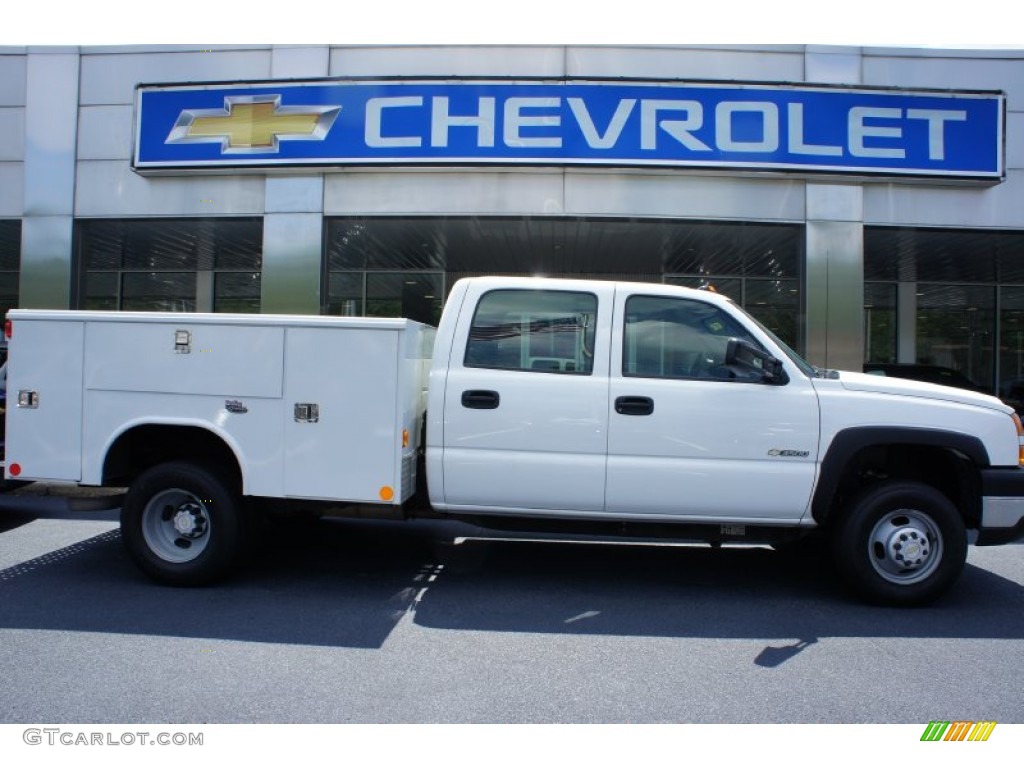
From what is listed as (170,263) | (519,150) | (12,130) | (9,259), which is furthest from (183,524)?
(9,259)

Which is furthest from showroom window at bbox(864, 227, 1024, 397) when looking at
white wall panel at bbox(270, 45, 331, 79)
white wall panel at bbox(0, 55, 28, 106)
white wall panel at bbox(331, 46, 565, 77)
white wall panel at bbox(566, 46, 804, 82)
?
white wall panel at bbox(0, 55, 28, 106)

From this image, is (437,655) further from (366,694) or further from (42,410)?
(42,410)

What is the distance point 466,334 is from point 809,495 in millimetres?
2483

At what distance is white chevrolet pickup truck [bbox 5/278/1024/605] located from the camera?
4773 millimetres

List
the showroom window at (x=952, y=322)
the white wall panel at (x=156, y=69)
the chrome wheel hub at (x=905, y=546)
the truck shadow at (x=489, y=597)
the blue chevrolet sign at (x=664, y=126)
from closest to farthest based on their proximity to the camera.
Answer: the truck shadow at (x=489, y=597) → the chrome wheel hub at (x=905, y=546) → the blue chevrolet sign at (x=664, y=126) → the white wall panel at (x=156, y=69) → the showroom window at (x=952, y=322)

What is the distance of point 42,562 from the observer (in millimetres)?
5758

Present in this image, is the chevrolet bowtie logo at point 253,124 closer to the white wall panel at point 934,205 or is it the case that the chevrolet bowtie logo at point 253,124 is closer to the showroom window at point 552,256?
the showroom window at point 552,256

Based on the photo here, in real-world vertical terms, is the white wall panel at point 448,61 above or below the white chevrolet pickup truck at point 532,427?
above

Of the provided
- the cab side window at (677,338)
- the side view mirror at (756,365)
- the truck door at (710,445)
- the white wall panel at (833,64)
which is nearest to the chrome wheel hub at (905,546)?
the truck door at (710,445)

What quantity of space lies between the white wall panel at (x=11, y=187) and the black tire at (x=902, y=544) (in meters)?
12.9

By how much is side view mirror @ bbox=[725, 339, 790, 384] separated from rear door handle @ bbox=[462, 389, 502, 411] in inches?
A: 59.4

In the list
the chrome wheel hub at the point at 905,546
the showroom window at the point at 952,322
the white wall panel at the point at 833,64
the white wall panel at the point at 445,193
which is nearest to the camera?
the chrome wheel hub at the point at 905,546

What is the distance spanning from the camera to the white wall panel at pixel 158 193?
11.4m
